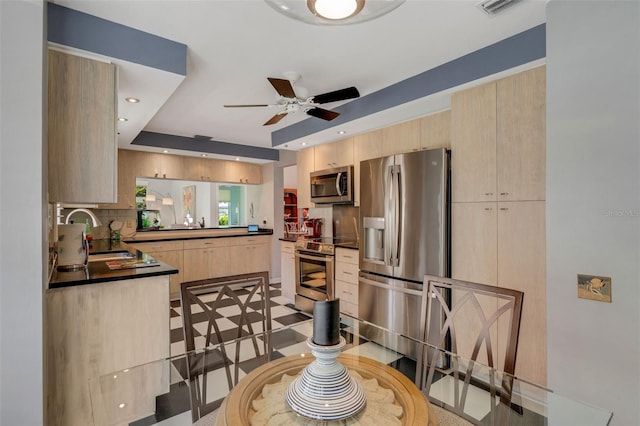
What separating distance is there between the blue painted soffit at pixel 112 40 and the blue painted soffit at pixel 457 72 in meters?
1.72

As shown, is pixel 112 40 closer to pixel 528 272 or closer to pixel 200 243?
pixel 528 272

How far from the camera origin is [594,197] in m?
1.57

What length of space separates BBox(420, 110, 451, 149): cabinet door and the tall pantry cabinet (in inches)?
14.3

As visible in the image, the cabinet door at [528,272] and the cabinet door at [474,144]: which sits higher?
the cabinet door at [474,144]

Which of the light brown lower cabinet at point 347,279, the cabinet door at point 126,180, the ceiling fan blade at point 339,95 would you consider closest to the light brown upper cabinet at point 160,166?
the cabinet door at point 126,180

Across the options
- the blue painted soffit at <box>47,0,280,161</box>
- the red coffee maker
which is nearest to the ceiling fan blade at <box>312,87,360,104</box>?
the blue painted soffit at <box>47,0,280,161</box>

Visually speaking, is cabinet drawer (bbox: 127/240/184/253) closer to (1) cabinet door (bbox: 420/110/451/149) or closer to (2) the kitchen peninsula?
(2) the kitchen peninsula

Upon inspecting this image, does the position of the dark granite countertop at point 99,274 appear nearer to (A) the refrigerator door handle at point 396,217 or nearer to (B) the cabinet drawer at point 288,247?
(A) the refrigerator door handle at point 396,217

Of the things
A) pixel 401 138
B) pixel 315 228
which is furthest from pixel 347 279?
pixel 401 138

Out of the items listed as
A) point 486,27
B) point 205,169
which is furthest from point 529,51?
point 205,169

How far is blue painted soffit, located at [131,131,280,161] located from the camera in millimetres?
4484

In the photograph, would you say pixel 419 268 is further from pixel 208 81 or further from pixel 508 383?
pixel 208 81
